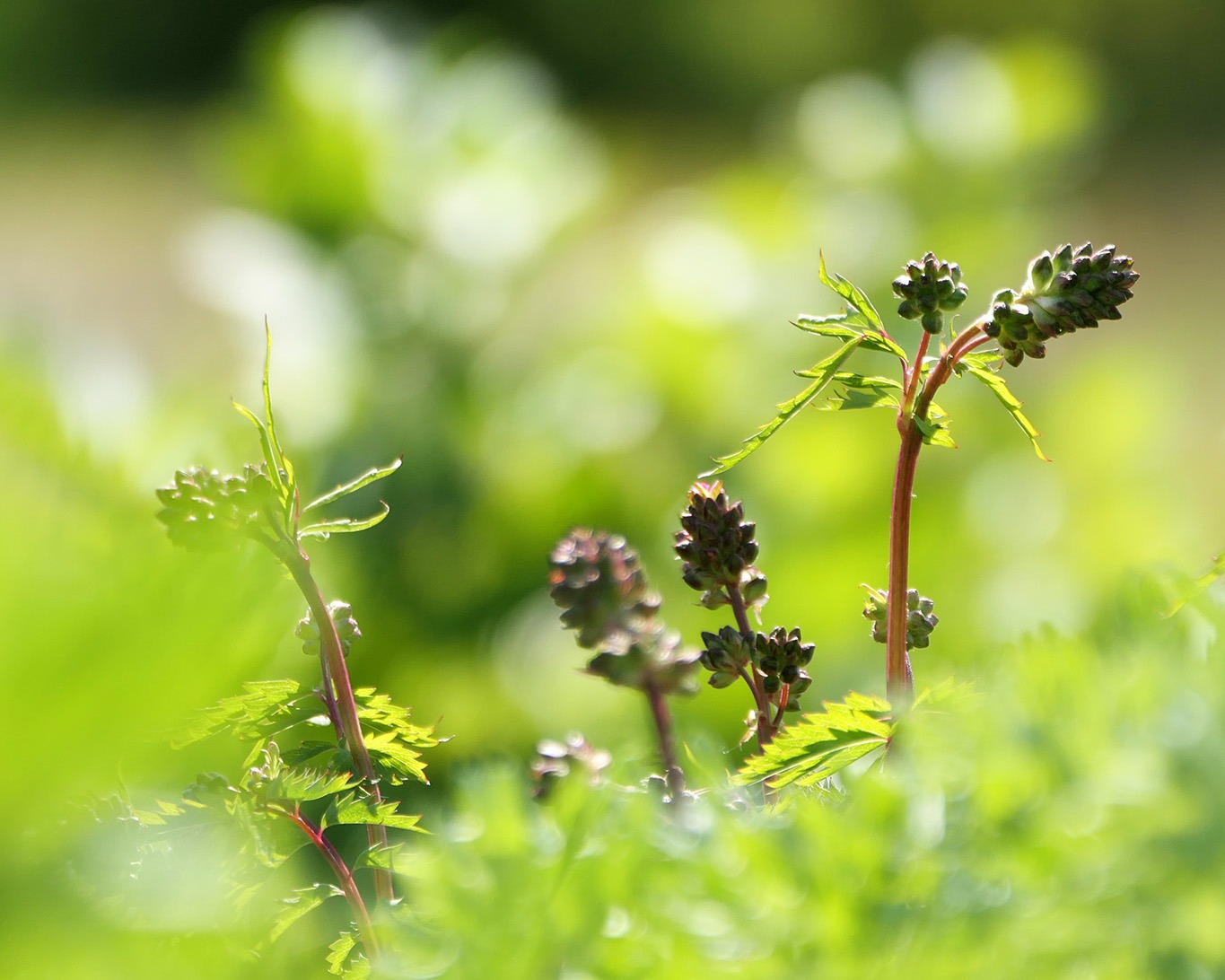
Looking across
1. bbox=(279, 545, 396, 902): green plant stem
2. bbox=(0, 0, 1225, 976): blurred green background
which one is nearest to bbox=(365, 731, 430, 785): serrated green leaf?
bbox=(279, 545, 396, 902): green plant stem

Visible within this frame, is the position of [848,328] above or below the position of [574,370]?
below

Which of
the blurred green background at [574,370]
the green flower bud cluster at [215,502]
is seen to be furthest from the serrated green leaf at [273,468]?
the blurred green background at [574,370]

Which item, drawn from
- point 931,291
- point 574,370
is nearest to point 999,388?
point 931,291

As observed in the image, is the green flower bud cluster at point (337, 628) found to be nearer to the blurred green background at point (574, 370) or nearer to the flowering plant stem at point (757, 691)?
the flowering plant stem at point (757, 691)

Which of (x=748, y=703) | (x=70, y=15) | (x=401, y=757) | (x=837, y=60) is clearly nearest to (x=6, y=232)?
(x=70, y=15)

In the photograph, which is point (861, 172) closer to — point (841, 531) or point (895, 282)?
point (841, 531)

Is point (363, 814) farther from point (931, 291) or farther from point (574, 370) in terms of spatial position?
point (574, 370)
